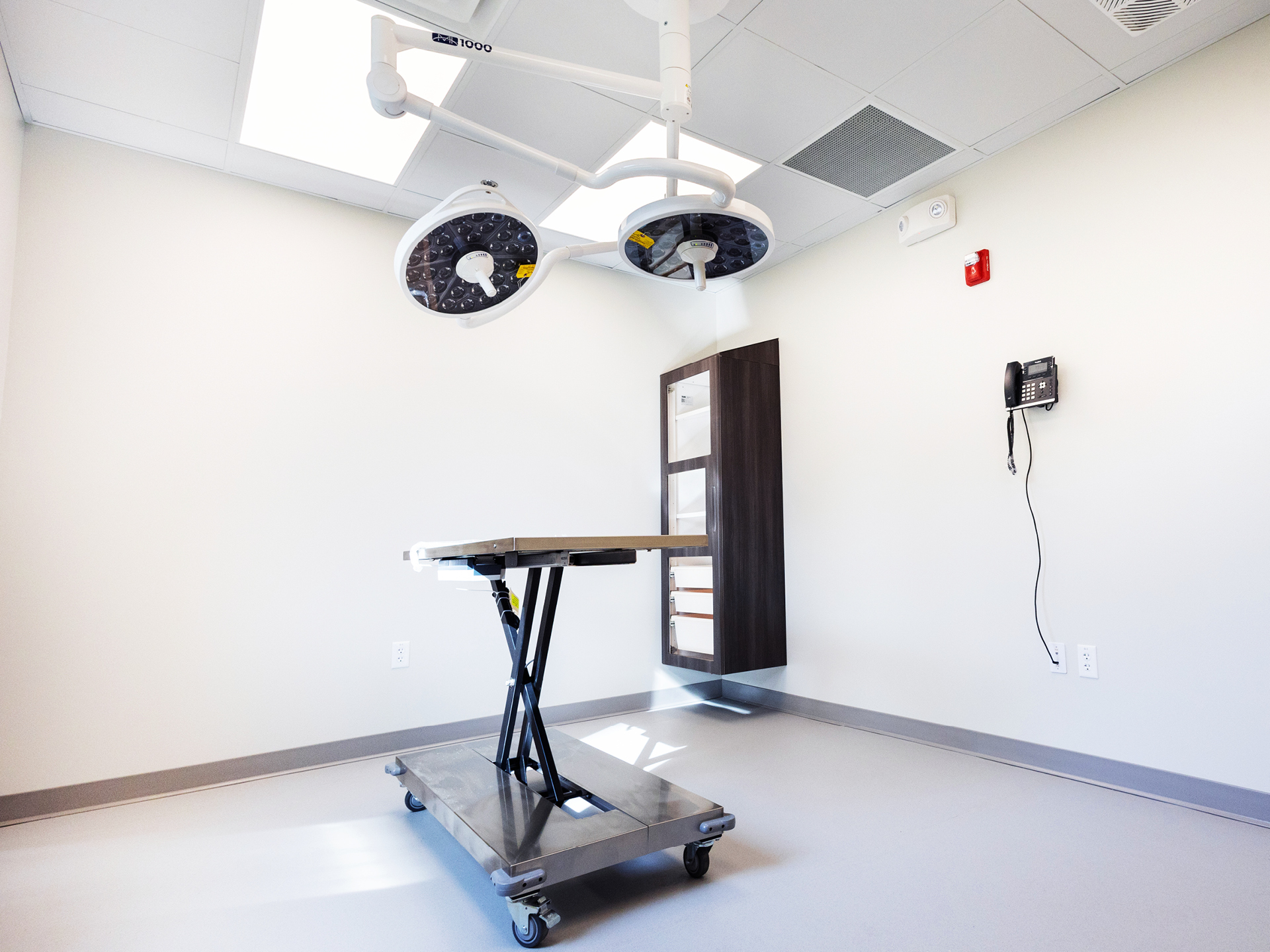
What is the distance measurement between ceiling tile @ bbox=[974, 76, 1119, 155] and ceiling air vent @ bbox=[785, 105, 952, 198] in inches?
6.9

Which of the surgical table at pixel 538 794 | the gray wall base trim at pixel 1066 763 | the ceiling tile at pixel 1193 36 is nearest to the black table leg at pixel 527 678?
the surgical table at pixel 538 794

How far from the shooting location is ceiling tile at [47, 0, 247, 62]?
6.82 ft

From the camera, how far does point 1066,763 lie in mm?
2555

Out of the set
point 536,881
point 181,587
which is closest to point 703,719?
point 536,881

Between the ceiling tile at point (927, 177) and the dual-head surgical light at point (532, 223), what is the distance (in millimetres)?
1541

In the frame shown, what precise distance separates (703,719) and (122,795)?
2497 millimetres

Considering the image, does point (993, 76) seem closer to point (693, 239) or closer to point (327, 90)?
point (693, 239)

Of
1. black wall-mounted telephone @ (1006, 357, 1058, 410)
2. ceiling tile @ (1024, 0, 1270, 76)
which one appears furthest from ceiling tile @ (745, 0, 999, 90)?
black wall-mounted telephone @ (1006, 357, 1058, 410)

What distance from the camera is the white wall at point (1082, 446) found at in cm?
224

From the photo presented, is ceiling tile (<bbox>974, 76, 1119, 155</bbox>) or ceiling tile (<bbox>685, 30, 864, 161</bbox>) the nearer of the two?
ceiling tile (<bbox>685, 30, 864, 161</bbox>)

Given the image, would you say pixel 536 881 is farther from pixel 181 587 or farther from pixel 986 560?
pixel 986 560

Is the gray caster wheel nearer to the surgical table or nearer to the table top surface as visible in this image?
the surgical table

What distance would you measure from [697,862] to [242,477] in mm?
2309

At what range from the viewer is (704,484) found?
12.5 feet
